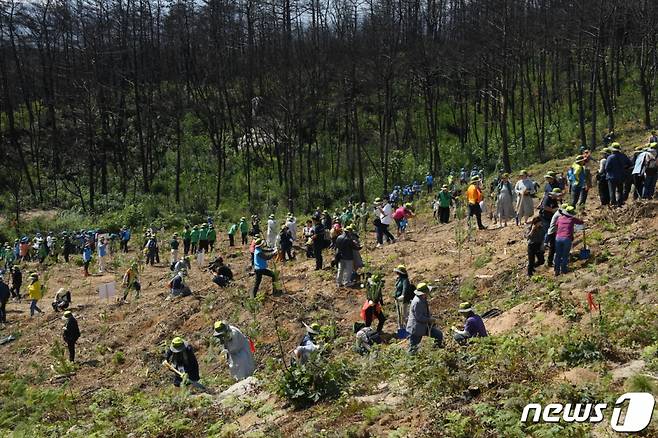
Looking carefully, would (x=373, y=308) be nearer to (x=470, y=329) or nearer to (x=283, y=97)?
(x=470, y=329)

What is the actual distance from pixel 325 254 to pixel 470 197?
18.0 feet

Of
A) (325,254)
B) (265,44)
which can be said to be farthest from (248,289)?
(265,44)

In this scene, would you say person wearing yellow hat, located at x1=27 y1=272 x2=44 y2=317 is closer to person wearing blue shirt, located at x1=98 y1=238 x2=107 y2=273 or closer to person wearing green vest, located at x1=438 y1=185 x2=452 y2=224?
A: person wearing blue shirt, located at x1=98 y1=238 x2=107 y2=273

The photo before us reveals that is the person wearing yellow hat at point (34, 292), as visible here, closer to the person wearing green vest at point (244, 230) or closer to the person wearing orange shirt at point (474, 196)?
the person wearing green vest at point (244, 230)

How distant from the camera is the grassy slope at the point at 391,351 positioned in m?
7.00

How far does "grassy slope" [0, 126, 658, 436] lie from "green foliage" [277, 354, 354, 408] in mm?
175

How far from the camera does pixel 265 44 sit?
52.2 m

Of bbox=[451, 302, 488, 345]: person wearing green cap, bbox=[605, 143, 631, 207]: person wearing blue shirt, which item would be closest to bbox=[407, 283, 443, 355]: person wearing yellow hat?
bbox=[451, 302, 488, 345]: person wearing green cap

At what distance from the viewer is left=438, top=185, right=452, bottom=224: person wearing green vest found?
20844mm

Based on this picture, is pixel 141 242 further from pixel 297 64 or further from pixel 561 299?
pixel 561 299

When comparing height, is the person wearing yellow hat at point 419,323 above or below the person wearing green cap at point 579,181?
below

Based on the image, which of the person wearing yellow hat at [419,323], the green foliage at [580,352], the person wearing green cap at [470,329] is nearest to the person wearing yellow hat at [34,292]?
the person wearing yellow hat at [419,323]

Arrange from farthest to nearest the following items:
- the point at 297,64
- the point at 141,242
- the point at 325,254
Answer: the point at 297,64 → the point at 141,242 → the point at 325,254

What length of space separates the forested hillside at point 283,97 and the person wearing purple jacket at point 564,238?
25.4 meters
